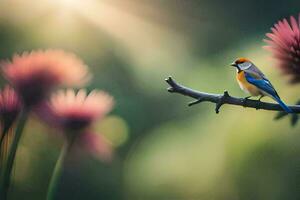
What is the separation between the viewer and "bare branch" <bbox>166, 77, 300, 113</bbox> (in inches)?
61.3

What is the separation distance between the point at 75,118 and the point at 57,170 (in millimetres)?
152

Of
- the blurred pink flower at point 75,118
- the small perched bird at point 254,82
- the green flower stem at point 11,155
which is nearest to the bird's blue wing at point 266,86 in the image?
the small perched bird at point 254,82

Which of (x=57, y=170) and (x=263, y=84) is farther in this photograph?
(x=57, y=170)

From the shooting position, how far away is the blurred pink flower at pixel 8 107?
1807 mm

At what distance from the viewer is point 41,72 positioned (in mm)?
1806

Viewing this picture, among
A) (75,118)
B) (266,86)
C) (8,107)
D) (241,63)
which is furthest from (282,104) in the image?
(8,107)

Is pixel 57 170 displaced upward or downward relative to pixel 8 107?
downward

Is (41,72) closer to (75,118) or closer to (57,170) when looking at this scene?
(75,118)

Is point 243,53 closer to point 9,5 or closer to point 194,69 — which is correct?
point 194,69

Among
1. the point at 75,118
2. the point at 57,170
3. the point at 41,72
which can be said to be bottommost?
the point at 57,170

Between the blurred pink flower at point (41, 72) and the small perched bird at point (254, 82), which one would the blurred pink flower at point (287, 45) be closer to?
the small perched bird at point (254, 82)

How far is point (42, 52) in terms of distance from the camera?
1817 millimetres

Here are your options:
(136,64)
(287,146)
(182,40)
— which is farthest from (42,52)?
(287,146)

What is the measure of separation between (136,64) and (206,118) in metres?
0.25
